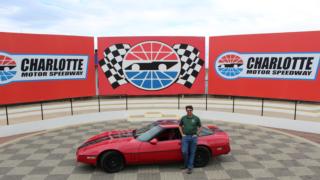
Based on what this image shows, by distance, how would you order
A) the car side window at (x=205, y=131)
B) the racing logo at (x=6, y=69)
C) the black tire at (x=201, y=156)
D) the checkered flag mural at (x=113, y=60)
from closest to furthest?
the black tire at (x=201, y=156)
the car side window at (x=205, y=131)
the racing logo at (x=6, y=69)
the checkered flag mural at (x=113, y=60)

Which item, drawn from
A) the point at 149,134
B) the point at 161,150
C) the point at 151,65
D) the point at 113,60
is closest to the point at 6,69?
the point at 113,60

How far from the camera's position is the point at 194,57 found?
16.9 m

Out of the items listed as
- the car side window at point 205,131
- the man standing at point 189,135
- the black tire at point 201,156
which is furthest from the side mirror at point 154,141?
the car side window at point 205,131

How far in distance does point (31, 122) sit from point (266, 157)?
9198mm

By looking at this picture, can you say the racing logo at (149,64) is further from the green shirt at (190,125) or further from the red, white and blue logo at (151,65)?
the green shirt at (190,125)

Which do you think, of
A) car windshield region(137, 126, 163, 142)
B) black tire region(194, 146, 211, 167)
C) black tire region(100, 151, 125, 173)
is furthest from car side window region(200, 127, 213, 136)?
black tire region(100, 151, 125, 173)

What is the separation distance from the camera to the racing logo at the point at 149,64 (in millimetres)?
16469

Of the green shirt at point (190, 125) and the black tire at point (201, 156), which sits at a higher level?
the green shirt at point (190, 125)

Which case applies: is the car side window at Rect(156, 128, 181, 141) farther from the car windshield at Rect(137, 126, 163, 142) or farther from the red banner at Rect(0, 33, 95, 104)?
the red banner at Rect(0, 33, 95, 104)

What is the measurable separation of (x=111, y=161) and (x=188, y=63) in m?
11.4

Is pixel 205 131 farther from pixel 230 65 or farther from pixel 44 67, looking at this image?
pixel 44 67

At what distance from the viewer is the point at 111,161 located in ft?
21.3

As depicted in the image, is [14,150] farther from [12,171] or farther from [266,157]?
[266,157]

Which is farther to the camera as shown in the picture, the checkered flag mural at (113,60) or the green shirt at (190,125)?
the checkered flag mural at (113,60)
